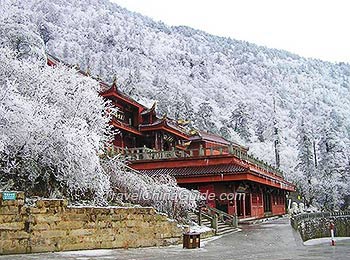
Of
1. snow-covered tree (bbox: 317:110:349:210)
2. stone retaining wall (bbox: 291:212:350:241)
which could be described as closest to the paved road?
stone retaining wall (bbox: 291:212:350:241)

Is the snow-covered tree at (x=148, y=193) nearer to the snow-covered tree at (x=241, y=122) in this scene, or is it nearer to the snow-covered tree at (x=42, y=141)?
the snow-covered tree at (x=42, y=141)

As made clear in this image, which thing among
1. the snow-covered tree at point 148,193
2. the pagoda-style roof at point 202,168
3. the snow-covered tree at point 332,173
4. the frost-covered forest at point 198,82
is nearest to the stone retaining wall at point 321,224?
the pagoda-style roof at point 202,168

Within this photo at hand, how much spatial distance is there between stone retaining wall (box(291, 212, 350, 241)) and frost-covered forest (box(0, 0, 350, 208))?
65.6 ft

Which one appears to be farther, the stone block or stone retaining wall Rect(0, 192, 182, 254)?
stone retaining wall Rect(0, 192, 182, 254)

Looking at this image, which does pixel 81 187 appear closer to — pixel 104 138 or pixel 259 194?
pixel 104 138

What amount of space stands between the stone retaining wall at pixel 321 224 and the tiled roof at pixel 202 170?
5.21 metres

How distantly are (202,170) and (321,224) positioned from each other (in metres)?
16.9

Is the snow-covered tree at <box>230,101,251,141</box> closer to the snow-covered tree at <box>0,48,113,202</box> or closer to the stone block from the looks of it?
the snow-covered tree at <box>0,48,113,202</box>

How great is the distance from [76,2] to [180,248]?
177820mm

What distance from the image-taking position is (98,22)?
168 metres

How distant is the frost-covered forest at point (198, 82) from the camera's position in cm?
10019

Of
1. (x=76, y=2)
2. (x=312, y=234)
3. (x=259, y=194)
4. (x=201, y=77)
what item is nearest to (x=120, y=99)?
(x=259, y=194)

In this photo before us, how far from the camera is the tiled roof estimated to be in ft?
101

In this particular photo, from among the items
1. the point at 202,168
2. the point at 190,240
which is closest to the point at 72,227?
the point at 190,240
